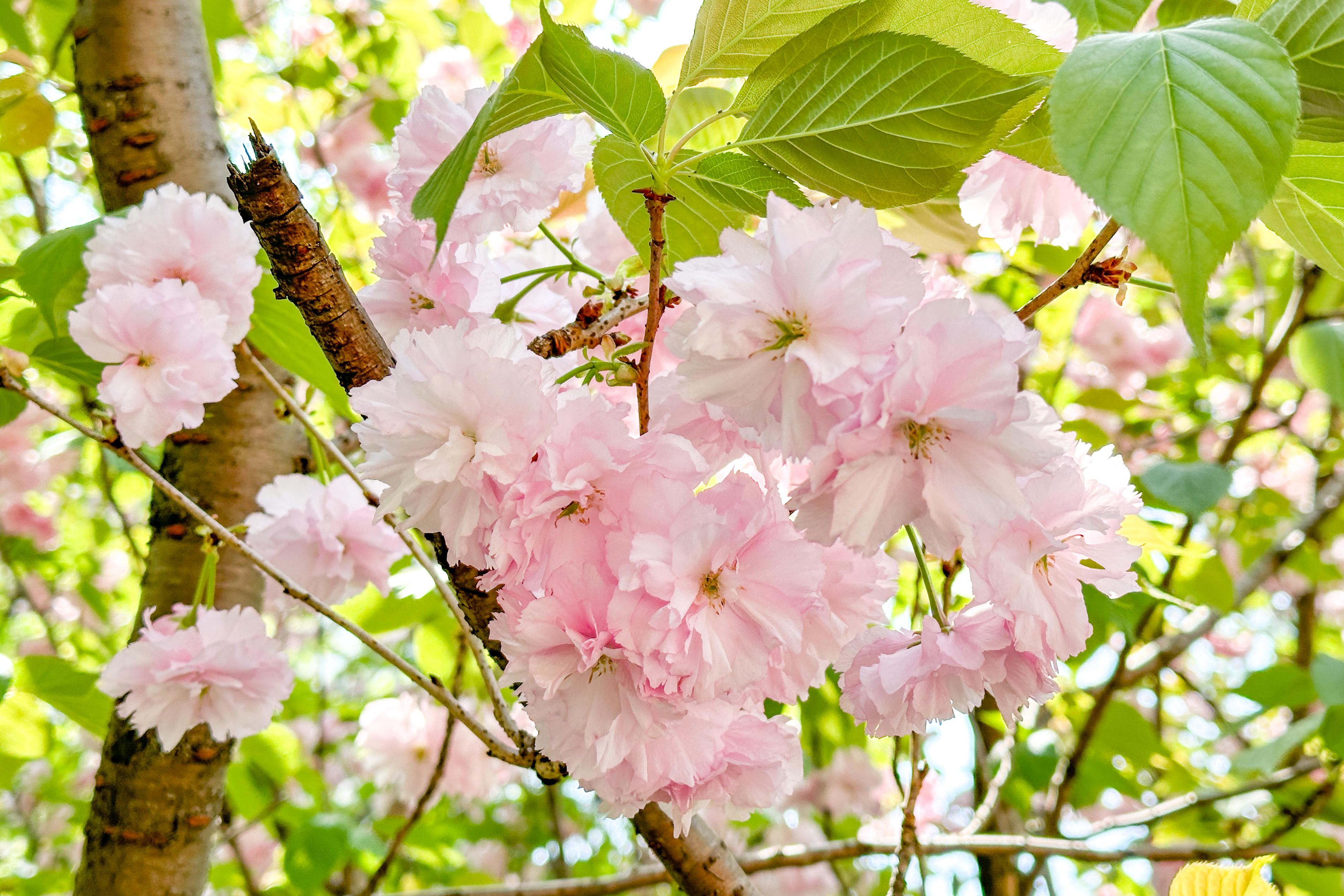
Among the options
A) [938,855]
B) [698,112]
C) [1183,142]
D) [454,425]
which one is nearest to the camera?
[1183,142]

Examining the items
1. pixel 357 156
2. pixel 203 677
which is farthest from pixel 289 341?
pixel 357 156

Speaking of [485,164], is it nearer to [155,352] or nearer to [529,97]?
[529,97]

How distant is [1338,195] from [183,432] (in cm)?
124

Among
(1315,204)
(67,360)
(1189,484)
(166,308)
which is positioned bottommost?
(1189,484)

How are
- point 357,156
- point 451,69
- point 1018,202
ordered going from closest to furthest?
point 1018,202 < point 451,69 < point 357,156

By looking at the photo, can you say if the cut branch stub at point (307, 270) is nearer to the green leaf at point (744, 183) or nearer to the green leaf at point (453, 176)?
the green leaf at point (453, 176)

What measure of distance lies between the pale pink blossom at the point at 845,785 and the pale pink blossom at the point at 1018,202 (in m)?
2.02

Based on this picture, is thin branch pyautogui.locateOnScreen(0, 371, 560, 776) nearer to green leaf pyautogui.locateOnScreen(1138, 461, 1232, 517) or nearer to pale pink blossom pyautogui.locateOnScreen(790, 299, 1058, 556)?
pale pink blossom pyautogui.locateOnScreen(790, 299, 1058, 556)

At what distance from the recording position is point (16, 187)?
9.49 feet

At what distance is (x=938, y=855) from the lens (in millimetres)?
1162

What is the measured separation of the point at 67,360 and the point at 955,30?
90cm

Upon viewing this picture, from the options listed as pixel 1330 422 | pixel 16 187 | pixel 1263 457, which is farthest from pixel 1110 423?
pixel 16 187

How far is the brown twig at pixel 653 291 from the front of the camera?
50 centimetres

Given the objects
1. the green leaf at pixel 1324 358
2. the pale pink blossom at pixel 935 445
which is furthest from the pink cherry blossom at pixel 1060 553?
the green leaf at pixel 1324 358
